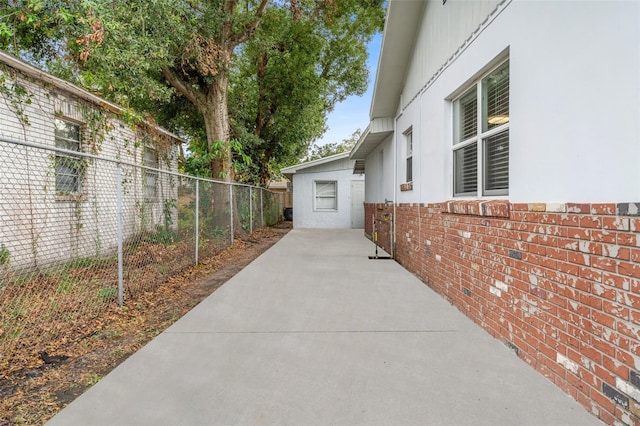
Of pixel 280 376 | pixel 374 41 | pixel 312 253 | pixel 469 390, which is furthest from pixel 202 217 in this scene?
pixel 374 41

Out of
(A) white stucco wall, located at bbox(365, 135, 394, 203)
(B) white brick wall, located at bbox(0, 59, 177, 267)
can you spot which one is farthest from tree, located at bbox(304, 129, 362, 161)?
(B) white brick wall, located at bbox(0, 59, 177, 267)

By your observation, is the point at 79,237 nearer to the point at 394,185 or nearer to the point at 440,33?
the point at 394,185

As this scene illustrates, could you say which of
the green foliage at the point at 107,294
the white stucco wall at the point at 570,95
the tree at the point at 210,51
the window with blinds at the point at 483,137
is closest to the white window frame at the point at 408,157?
the window with blinds at the point at 483,137

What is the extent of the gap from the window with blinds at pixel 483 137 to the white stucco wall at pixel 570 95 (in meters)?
0.26

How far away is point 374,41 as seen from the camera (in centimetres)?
1702

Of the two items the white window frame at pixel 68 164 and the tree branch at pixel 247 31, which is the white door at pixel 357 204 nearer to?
the tree branch at pixel 247 31

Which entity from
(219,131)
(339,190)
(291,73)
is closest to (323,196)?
(339,190)

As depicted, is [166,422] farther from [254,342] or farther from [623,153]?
[623,153]

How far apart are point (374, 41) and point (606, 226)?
17726 millimetres

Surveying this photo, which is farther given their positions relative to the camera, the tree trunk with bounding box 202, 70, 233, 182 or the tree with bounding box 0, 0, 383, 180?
the tree trunk with bounding box 202, 70, 233, 182

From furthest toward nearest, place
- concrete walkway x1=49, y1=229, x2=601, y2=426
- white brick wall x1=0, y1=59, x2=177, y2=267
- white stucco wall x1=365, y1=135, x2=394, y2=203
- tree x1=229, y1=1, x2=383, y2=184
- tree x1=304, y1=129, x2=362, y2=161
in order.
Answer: tree x1=304, y1=129, x2=362, y2=161
tree x1=229, y1=1, x2=383, y2=184
white stucco wall x1=365, y1=135, x2=394, y2=203
white brick wall x1=0, y1=59, x2=177, y2=267
concrete walkway x1=49, y1=229, x2=601, y2=426

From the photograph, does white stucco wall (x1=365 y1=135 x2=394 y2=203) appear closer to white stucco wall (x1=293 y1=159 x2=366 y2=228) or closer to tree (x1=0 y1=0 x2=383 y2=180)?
white stucco wall (x1=293 y1=159 x2=366 y2=228)

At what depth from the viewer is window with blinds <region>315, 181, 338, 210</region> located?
1619cm

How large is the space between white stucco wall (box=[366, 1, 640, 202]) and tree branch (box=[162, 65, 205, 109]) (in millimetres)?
→ 8696
